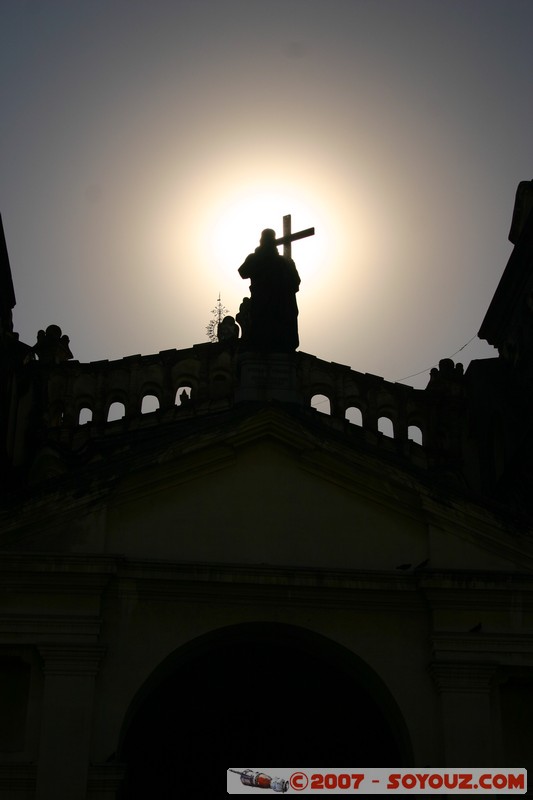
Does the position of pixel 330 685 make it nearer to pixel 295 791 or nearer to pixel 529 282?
pixel 295 791

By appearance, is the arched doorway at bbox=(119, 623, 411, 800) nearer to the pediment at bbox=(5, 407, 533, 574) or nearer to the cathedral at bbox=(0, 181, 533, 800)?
the cathedral at bbox=(0, 181, 533, 800)

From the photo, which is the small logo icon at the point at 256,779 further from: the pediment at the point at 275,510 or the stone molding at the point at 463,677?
the pediment at the point at 275,510

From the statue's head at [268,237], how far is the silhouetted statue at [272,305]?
1.19 ft

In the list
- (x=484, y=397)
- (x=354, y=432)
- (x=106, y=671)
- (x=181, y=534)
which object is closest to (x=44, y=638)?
(x=106, y=671)

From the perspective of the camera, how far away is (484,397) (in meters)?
21.6

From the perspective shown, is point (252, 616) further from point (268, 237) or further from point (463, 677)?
point (268, 237)

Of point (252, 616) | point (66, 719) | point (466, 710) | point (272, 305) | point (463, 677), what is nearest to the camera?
point (66, 719)

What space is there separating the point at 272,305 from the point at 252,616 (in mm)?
4524

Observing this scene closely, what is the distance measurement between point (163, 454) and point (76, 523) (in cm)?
133

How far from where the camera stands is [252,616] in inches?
591

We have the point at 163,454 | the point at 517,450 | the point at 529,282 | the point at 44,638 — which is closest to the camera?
the point at 44,638

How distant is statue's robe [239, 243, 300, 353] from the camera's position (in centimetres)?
1728

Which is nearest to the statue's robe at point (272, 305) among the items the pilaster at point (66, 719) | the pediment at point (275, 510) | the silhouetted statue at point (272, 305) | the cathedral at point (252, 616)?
the silhouetted statue at point (272, 305)

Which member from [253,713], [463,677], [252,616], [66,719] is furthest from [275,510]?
[66,719]
